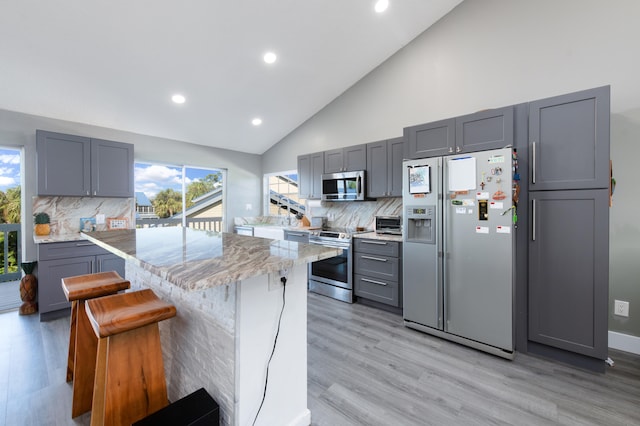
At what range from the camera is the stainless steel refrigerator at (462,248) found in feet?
7.46

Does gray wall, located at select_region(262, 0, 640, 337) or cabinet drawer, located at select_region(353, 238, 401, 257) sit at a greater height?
gray wall, located at select_region(262, 0, 640, 337)

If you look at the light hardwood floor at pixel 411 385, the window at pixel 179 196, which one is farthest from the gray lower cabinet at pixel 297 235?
the window at pixel 179 196

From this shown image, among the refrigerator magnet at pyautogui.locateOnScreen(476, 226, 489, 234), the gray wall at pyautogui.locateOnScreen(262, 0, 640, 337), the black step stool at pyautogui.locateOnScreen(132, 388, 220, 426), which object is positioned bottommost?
the black step stool at pyautogui.locateOnScreen(132, 388, 220, 426)

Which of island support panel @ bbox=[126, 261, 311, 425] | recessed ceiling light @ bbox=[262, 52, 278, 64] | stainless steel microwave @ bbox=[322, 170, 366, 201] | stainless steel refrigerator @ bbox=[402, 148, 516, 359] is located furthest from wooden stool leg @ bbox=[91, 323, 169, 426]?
recessed ceiling light @ bbox=[262, 52, 278, 64]

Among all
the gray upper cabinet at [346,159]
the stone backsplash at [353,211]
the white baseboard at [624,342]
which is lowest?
the white baseboard at [624,342]

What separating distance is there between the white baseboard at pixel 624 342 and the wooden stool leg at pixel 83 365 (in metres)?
4.23

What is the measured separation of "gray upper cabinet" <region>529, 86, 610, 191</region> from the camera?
202 centimetres

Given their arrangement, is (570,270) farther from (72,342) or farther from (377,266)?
(72,342)

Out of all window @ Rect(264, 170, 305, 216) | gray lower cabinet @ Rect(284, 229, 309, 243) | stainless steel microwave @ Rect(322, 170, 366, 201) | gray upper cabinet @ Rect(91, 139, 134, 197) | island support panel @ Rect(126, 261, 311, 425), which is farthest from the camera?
window @ Rect(264, 170, 305, 216)

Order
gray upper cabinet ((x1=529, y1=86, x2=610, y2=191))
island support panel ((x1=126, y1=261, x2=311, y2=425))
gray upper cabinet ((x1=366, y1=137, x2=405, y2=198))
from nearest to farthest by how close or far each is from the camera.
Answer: island support panel ((x1=126, y1=261, x2=311, y2=425)) < gray upper cabinet ((x1=529, y1=86, x2=610, y2=191)) < gray upper cabinet ((x1=366, y1=137, x2=405, y2=198))

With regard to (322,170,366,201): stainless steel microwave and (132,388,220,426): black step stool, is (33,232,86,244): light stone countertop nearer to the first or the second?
(132,388,220,426): black step stool

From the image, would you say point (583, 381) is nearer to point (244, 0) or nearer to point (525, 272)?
point (525, 272)

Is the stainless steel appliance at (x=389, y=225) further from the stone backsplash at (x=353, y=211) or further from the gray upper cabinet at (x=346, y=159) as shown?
the gray upper cabinet at (x=346, y=159)

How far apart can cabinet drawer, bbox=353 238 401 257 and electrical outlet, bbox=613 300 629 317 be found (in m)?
1.94
